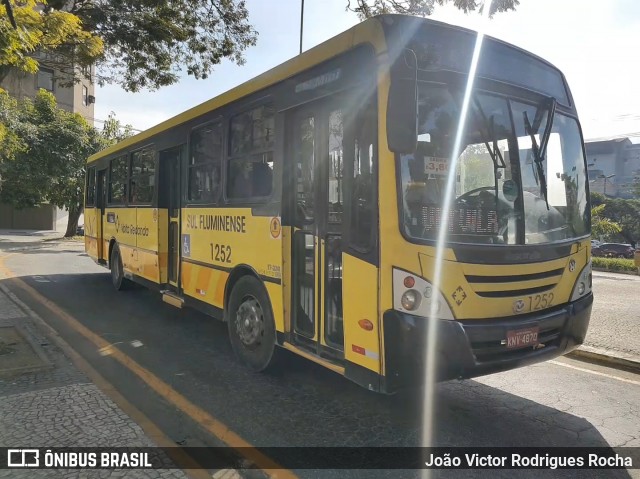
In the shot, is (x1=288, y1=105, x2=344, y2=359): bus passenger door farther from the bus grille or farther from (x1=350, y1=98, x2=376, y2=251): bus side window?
the bus grille

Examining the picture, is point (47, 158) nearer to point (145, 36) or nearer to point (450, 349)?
point (145, 36)

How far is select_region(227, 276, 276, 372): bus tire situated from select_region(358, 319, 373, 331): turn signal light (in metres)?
1.36

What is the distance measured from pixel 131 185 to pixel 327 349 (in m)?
6.21

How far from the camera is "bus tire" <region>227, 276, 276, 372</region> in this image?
16.0 ft

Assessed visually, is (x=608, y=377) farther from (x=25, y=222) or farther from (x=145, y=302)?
(x=25, y=222)

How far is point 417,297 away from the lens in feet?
10.8

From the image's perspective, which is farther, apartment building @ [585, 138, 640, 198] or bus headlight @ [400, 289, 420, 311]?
apartment building @ [585, 138, 640, 198]

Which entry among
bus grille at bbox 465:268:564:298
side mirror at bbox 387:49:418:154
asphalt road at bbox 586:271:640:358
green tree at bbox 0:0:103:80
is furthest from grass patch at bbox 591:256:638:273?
green tree at bbox 0:0:103:80

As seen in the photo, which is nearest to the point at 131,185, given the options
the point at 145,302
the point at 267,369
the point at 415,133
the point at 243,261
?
the point at 145,302

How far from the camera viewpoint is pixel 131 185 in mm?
8844

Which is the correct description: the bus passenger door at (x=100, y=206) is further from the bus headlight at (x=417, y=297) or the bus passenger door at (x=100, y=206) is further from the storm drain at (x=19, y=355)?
the bus headlight at (x=417, y=297)

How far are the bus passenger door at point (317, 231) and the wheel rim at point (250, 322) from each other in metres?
0.66

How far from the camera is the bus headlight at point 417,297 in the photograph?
3.30 meters

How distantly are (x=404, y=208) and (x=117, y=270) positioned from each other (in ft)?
27.1
